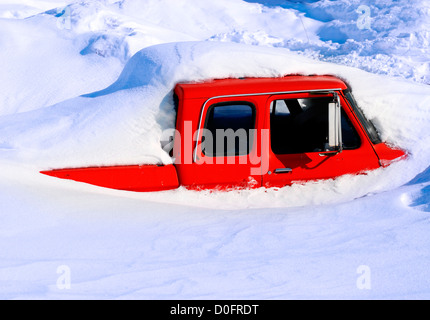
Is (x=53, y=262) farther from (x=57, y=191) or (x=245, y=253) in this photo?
(x=245, y=253)

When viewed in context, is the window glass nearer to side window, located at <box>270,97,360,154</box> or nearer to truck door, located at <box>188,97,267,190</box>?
side window, located at <box>270,97,360,154</box>

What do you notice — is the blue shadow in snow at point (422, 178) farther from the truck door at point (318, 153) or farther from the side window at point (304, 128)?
the side window at point (304, 128)

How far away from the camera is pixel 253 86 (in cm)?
364

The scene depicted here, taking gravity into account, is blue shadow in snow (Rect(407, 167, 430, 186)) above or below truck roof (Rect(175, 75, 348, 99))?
below

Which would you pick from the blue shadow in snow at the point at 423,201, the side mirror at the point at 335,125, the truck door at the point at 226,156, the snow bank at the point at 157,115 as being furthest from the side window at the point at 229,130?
the blue shadow in snow at the point at 423,201

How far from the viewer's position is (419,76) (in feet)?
28.8

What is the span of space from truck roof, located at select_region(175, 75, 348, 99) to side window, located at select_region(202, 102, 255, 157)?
103mm

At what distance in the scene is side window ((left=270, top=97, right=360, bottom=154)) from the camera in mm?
3760

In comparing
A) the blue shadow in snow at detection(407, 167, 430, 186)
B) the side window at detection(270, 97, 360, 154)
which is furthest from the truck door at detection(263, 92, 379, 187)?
the blue shadow in snow at detection(407, 167, 430, 186)

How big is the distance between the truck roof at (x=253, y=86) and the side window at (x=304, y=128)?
151 millimetres

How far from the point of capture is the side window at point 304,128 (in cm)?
376

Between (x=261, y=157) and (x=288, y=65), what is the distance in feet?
2.75

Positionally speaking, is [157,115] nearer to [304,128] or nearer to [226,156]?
[226,156]
